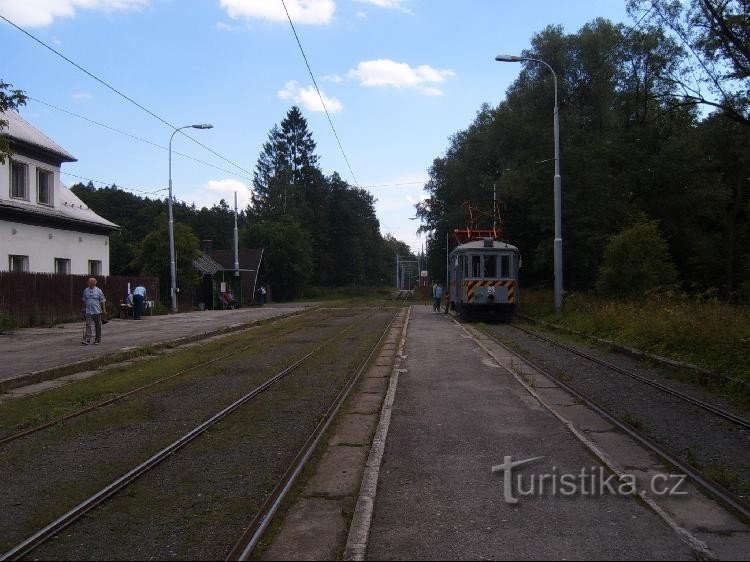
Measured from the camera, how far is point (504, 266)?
82.2 feet

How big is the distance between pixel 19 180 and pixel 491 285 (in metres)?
19.8

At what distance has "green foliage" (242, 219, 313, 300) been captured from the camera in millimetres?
67438

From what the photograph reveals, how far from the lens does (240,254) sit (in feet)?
205

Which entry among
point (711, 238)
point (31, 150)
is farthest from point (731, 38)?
point (711, 238)

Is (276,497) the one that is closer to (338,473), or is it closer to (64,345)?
(338,473)

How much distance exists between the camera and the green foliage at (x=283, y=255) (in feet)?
221

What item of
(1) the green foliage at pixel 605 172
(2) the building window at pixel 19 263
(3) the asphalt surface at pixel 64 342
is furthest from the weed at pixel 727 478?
(2) the building window at pixel 19 263

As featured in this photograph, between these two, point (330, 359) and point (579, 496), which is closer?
point (579, 496)

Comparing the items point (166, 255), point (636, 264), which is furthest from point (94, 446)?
point (166, 255)

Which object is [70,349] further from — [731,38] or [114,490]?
[731,38]

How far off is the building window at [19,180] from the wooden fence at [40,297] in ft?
13.6

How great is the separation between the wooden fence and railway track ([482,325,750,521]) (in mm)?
18465

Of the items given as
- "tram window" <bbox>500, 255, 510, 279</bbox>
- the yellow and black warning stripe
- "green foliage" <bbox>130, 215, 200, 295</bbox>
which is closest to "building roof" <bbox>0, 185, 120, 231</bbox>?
"green foliage" <bbox>130, 215, 200, 295</bbox>

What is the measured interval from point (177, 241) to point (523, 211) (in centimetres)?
1966
